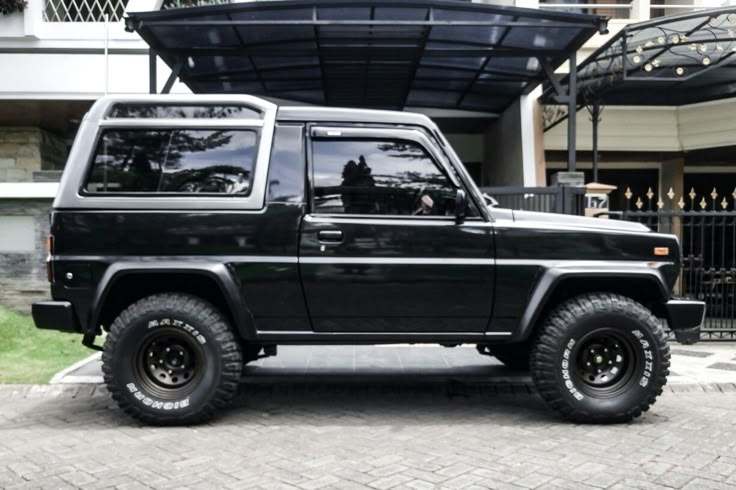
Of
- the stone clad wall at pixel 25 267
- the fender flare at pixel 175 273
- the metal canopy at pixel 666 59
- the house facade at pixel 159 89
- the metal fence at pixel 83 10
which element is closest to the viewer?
the fender flare at pixel 175 273

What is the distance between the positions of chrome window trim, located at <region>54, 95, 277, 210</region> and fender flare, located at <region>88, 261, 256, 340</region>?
0.42m

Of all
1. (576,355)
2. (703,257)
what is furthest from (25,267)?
(703,257)

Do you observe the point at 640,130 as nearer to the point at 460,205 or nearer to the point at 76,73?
the point at 460,205

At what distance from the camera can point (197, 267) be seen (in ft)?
15.8

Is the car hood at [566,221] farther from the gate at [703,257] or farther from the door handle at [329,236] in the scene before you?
the gate at [703,257]

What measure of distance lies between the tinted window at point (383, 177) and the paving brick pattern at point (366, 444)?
166cm

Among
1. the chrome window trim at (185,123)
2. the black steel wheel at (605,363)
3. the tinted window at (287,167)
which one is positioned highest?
the chrome window trim at (185,123)

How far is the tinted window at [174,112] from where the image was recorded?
5.05m

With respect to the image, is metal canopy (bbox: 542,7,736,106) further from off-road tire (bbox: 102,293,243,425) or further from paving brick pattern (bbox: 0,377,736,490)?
off-road tire (bbox: 102,293,243,425)

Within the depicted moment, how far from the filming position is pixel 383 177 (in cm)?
507

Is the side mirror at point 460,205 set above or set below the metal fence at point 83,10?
below

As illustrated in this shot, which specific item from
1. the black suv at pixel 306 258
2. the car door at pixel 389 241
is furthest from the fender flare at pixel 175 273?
the car door at pixel 389 241

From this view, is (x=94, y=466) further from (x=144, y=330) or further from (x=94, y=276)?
(x=94, y=276)

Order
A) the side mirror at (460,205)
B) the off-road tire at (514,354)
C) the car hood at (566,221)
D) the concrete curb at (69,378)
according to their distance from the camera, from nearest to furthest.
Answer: the side mirror at (460,205)
the car hood at (566,221)
the off-road tire at (514,354)
the concrete curb at (69,378)
